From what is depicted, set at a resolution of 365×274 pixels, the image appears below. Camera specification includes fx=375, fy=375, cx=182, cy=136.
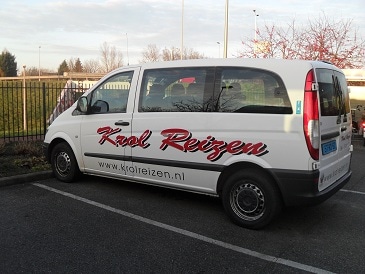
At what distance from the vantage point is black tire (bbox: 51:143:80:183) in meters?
5.97

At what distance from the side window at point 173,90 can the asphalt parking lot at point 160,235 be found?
4.38 ft

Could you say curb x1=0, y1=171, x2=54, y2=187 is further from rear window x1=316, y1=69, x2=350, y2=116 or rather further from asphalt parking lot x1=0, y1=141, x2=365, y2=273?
rear window x1=316, y1=69, x2=350, y2=116

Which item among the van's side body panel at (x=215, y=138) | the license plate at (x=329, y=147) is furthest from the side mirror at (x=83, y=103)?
the license plate at (x=329, y=147)

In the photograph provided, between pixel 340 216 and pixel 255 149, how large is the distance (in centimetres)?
161

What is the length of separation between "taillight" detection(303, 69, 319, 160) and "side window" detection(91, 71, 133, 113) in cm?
248

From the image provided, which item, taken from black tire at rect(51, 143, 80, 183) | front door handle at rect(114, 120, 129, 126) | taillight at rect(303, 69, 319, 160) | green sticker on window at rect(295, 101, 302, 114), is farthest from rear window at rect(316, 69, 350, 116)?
black tire at rect(51, 143, 80, 183)

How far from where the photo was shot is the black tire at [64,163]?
5973 millimetres

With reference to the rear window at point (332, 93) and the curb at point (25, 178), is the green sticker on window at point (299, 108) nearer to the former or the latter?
the rear window at point (332, 93)

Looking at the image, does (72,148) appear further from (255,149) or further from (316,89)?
(316,89)

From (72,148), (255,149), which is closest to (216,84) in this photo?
(255,149)

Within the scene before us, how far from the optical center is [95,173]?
18.7 ft

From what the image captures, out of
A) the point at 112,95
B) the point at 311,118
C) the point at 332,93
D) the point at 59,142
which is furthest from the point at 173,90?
the point at 59,142

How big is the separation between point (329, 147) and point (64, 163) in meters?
4.04

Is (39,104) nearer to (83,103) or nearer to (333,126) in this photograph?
(83,103)
